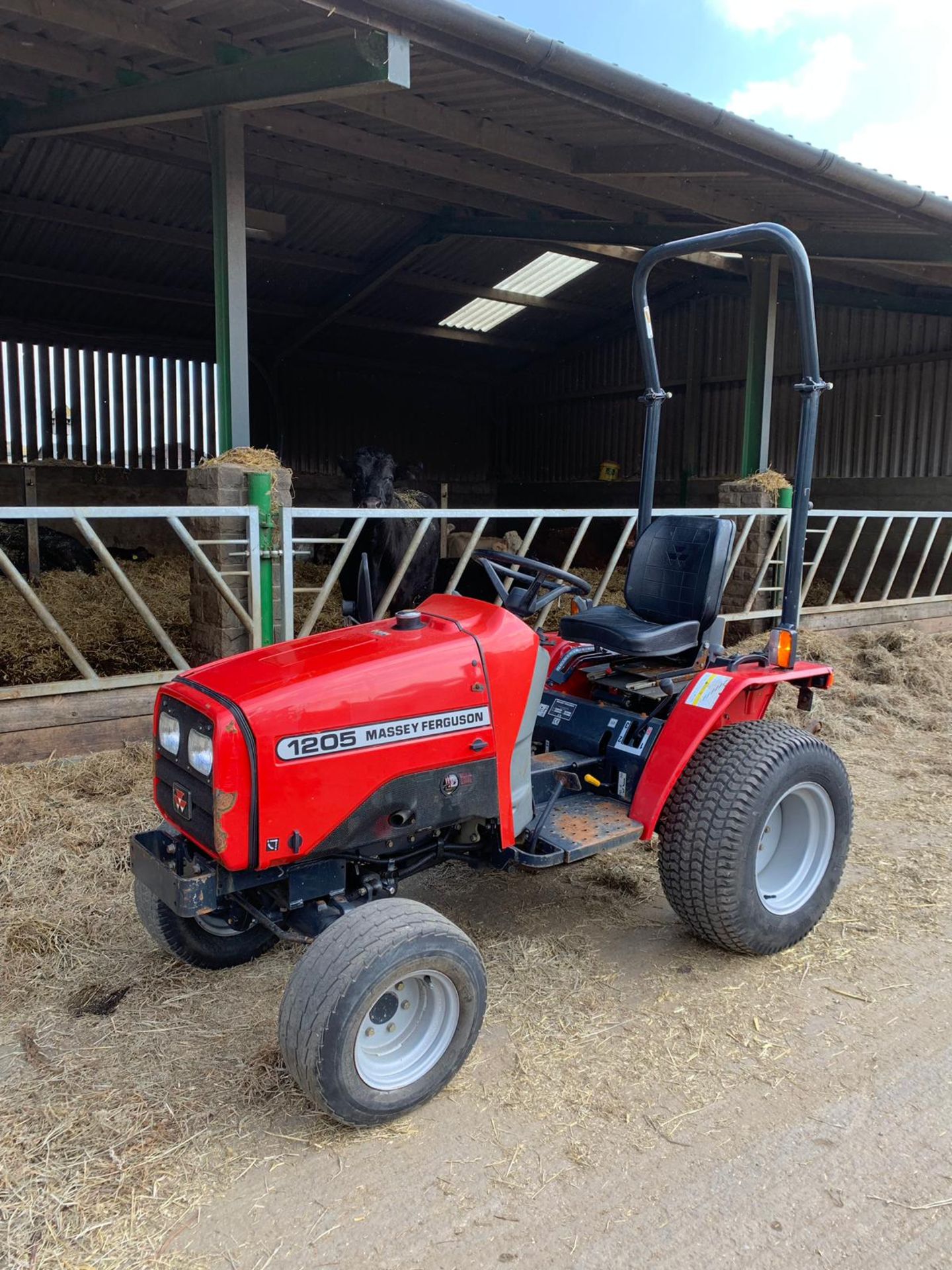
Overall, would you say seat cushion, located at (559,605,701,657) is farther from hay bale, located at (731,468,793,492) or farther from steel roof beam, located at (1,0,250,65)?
hay bale, located at (731,468,793,492)

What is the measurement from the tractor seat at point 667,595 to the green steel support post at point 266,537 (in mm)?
2110

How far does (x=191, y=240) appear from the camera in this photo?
31.8 ft

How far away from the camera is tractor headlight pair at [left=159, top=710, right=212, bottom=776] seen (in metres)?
2.19

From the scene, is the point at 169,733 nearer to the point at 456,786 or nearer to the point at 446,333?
the point at 456,786

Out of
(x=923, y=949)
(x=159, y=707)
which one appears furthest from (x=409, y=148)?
(x=923, y=949)

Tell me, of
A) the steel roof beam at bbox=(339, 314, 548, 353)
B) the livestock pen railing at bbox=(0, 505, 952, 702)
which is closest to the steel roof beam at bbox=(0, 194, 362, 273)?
the steel roof beam at bbox=(339, 314, 548, 353)

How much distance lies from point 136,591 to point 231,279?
2.03m

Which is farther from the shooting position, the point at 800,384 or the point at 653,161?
the point at 653,161

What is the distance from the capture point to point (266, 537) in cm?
488

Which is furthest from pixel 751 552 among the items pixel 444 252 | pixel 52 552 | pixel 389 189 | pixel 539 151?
pixel 52 552

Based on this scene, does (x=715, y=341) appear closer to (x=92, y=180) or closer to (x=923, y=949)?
(x=92, y=180)

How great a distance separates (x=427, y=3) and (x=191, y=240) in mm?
6284

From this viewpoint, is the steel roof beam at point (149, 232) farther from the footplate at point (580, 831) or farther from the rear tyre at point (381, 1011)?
the rear tyre at point (381, 1011)

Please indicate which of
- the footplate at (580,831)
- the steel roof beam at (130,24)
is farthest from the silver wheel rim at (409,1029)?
the steel roof beam at (130,24)
